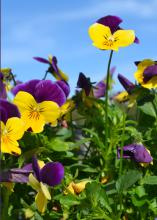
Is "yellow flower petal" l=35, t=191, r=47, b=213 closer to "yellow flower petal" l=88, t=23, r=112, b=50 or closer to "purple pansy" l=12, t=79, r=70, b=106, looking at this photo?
"purple pansy" l=12, t=79, r=70, b=106

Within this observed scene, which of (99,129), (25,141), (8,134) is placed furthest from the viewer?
(99,129)

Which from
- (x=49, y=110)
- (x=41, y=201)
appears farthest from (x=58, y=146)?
(x=41, y=201)

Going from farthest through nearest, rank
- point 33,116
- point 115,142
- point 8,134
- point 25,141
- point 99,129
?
point 99,129, point 115,142, point 25,141, point 33,116, point 8,134

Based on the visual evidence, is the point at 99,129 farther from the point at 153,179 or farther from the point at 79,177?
the point at 153,179

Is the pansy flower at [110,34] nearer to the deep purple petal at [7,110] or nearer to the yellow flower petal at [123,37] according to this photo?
the yellow flower petal at [123,37]

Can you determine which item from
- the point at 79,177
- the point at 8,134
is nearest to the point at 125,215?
the point at 79,177

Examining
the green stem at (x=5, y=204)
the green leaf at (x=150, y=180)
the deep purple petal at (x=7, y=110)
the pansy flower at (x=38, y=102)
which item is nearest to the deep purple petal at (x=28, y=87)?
the pansy flower at (x=38, y=102)

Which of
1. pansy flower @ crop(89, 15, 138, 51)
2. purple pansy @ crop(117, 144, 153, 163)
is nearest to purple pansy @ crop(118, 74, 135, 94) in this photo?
pansy flower @ crop(89, 15, 138, 51)
